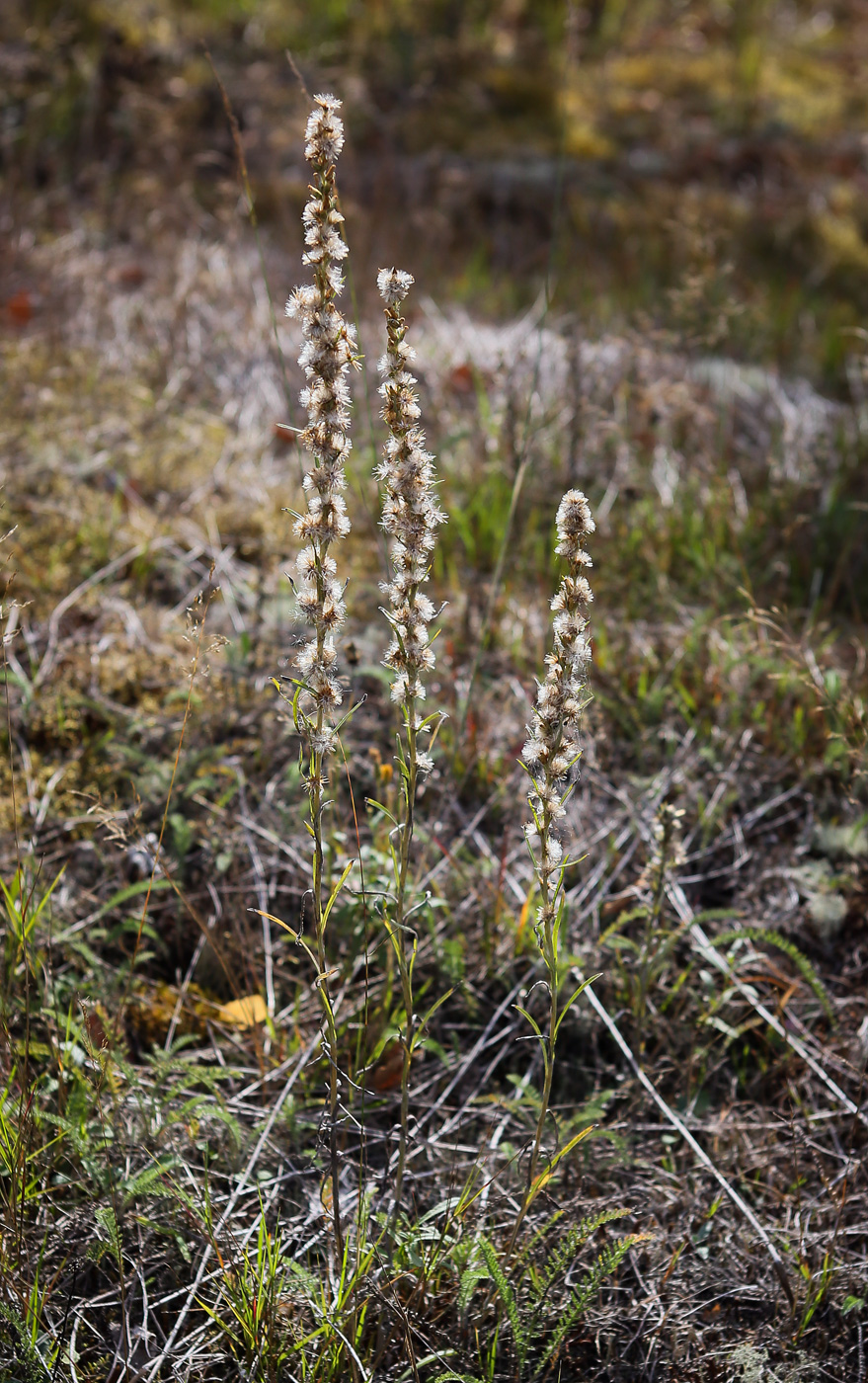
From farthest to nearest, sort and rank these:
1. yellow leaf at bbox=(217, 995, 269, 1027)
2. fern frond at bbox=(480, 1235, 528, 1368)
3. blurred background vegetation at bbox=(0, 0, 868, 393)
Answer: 1. blurred background vegetation at bbox=(0, 0, 868, 393)
2. yellow leaf at bbox=(217, 995, 269, 1027)
3. fern frond at bbox=(480, 1235, 528, 1368)

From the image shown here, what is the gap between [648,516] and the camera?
304 centimetres

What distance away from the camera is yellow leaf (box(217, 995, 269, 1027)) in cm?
192

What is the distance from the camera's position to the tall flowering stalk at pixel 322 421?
1127mm

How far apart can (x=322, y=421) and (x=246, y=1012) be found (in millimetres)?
1229

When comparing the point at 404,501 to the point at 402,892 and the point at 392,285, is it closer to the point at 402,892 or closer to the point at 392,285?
the point at 392,285

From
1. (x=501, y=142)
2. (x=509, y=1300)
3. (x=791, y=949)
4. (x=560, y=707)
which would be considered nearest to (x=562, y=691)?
(x=560, y=707)

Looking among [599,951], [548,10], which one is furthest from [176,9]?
[599,951]

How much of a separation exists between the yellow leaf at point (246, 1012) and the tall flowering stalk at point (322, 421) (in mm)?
690

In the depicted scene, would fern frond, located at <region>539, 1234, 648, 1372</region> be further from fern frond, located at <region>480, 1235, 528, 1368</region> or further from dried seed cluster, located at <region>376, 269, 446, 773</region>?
dried seed cluster, located at <region>376, 269, 446, 773</region>

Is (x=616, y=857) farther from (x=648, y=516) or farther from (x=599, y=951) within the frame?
(x=648, y=516)

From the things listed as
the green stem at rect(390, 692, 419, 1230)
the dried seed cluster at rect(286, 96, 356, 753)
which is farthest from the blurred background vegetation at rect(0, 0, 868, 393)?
the green stem at rect(390, 692, 419, 1230)

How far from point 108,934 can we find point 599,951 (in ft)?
3.32

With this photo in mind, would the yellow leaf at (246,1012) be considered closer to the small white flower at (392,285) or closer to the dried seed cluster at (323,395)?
the dried seed cluster at (323,395)

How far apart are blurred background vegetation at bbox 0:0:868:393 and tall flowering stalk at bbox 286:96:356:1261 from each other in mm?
3018
